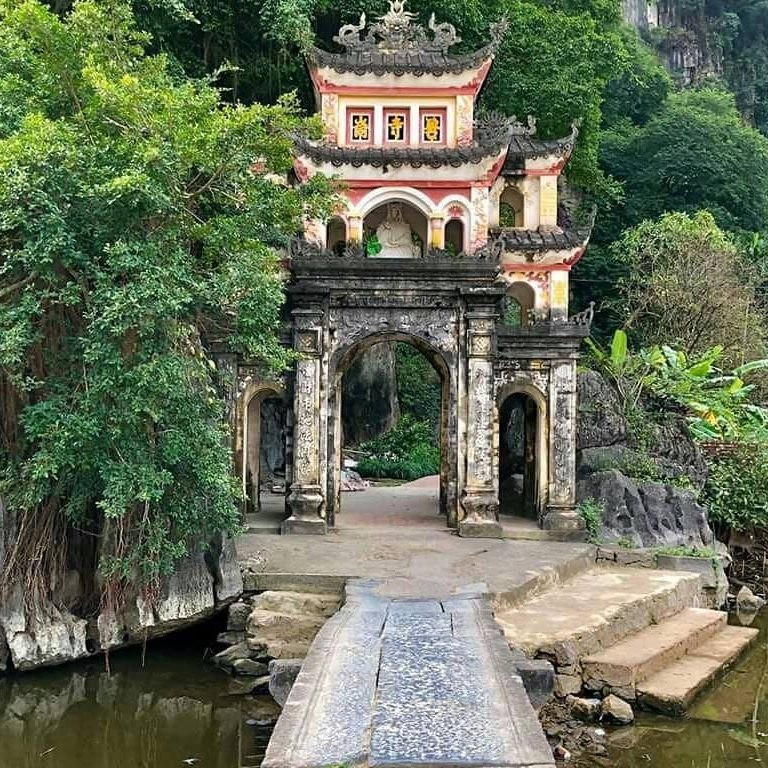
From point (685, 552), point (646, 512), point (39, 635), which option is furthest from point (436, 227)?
point (39, 635)

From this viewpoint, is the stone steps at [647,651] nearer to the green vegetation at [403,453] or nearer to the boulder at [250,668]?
the boulder at [250,668]

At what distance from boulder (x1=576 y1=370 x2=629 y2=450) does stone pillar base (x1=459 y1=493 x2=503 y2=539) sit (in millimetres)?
2754

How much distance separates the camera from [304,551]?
11016 mm

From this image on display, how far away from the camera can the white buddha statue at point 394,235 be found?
47.4 feet

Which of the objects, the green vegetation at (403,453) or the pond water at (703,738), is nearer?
the pond water at (703,738)

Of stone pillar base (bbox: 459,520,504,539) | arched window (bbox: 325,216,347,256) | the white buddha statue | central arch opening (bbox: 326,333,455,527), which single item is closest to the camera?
stone pillar base (bbox: 459,520,504,539)

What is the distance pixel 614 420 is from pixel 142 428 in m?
9.38

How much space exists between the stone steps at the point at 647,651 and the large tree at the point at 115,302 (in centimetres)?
402

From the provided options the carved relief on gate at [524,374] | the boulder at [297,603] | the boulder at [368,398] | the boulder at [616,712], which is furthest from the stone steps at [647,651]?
the boulder at [368,398]

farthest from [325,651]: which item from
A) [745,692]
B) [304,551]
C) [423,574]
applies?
[745,692]

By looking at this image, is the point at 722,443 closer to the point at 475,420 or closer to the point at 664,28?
the point at 475,420

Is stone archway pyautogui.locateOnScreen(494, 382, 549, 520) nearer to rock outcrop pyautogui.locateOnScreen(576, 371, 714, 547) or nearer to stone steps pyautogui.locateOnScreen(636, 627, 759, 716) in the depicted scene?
rock outcrop pyautogui.locateOnScreen(576, 371, 714, 547)

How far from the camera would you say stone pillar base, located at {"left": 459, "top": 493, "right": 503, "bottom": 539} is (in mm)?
12609

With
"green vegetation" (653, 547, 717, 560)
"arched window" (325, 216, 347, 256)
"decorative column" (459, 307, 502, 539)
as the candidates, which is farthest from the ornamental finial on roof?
"green vegetation" (653, 547, 717, 560)
